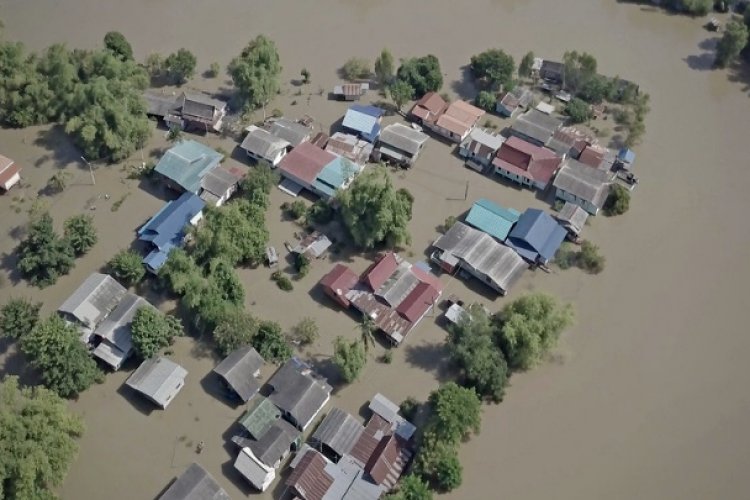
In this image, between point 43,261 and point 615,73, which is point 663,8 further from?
point 43,261

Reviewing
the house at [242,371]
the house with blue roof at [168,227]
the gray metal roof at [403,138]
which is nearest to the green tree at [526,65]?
the gray metal roof at [403,138]

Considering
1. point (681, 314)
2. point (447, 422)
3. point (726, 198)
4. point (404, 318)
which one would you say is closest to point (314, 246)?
point (404, 318)

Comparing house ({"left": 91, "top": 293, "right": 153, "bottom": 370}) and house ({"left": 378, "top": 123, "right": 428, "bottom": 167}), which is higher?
house ({"left": 378, "top": 123, "right": 428, "bottom": 167})

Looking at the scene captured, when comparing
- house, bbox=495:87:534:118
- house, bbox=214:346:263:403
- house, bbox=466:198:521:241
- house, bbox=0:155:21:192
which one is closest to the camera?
house, bbox=214:346:263:403

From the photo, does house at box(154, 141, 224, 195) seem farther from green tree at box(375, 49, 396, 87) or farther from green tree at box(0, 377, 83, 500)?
green tree at box(0, 377, 83, 500)

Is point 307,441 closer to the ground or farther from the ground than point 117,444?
farther from the ground

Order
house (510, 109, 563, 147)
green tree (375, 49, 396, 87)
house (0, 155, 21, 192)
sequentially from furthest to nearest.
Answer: green tree (375, 49, 396, 87) → house (510, 109, 563, 147) → house (0, 155, 21, 192)

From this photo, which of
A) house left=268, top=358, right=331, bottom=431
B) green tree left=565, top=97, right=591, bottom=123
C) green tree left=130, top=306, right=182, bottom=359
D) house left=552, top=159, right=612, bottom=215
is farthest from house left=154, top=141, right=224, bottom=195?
green tree left=565, top=97, right=591, bottom=123

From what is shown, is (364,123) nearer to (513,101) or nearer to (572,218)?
(513,101)

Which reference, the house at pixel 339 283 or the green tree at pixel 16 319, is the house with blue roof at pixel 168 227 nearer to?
the green tree at pixel 16 319
